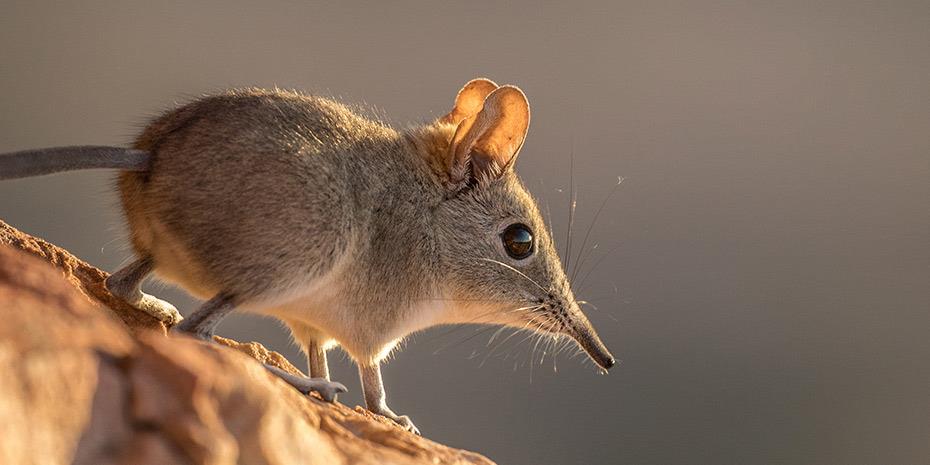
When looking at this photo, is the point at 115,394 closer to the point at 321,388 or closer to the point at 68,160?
the point at 321,388

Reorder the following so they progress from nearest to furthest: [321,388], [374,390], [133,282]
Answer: [321,388] → [133,282] → [374,390]

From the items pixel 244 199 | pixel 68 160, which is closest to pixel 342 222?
pixel 244 199

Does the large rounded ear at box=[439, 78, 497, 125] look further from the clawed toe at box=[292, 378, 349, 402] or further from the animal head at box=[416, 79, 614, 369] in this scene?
the clawed toe at box=[292, 378, 349, 402]

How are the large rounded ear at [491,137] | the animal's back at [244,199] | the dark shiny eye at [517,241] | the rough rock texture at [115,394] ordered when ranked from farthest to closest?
1. the dark shiny eye at [517,241]
2. the large rounded ear at [491,137]
3. the animal's back at [244,199]
4. the rough rock texture at [115,394]

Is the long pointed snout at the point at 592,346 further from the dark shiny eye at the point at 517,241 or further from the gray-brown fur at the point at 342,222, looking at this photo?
the dark shiny eye at the point at 517,241

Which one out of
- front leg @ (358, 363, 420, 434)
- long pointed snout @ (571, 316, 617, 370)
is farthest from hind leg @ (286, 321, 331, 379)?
long pointed snout @ (571, 316, 617, 370)

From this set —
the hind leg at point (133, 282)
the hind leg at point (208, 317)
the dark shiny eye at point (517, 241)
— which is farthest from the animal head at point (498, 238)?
the hind leg at point (133, 282)
